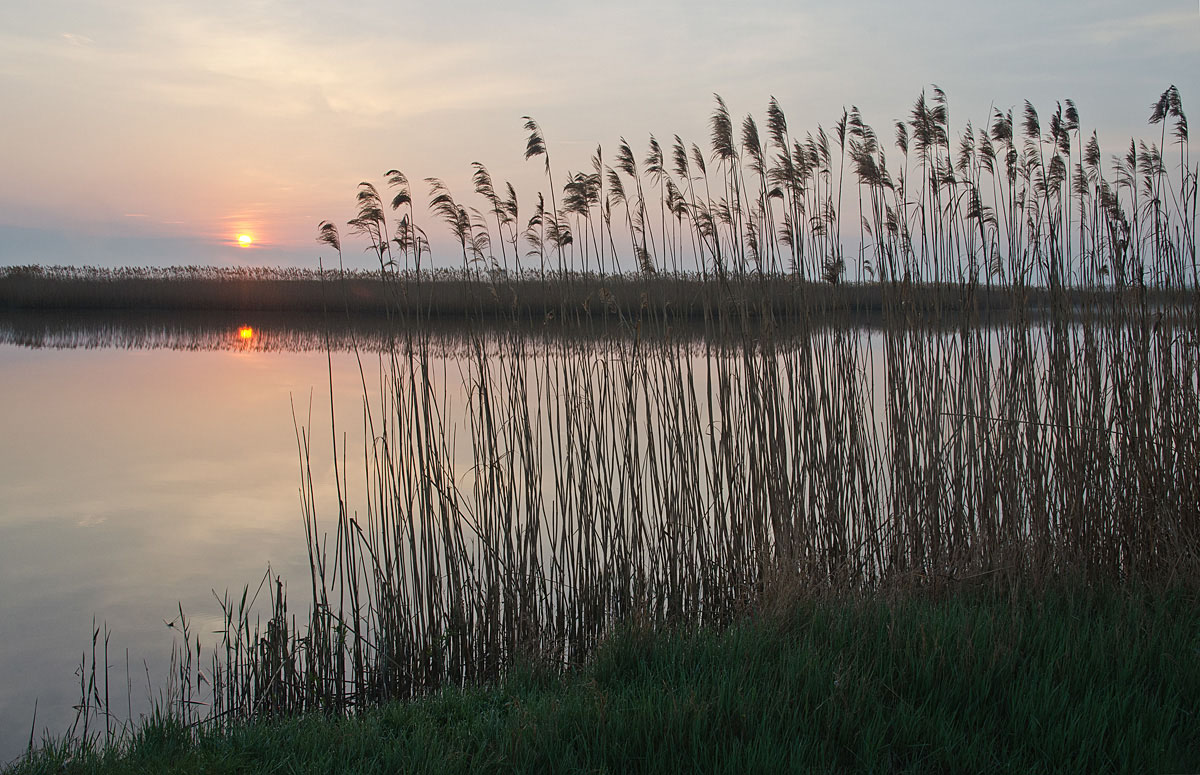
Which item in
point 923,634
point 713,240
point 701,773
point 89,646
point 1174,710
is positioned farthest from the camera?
point 89,646

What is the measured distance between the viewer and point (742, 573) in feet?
10.3

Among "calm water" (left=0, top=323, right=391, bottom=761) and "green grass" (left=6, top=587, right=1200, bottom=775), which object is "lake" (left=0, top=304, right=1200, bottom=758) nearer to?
"calm water" (left=0, top=323, right=391, bottom=761)

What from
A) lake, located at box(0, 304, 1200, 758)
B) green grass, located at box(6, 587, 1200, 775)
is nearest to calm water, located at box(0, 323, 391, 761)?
lake, located at box(0, 304, 1200, 758)

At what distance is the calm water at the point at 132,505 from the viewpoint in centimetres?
355

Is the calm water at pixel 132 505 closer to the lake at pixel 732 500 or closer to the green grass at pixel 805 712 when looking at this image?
the lake at pixel 732 500

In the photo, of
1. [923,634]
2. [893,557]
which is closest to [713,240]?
[893,557]

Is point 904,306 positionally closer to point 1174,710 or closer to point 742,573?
point 742,573

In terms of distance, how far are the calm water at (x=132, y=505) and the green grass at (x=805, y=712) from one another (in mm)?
1578

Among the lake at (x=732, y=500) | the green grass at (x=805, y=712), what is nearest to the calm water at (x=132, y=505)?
the lake at (x=732, y=500)

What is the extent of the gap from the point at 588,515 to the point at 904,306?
5.28 feet

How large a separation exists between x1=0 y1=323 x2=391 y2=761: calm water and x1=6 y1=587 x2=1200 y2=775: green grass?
1.58 m

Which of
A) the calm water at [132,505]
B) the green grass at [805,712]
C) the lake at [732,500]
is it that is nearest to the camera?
the green grass at [805,712]

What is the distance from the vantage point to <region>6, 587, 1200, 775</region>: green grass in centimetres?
177

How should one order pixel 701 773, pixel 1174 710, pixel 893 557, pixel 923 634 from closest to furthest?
pixel 701 773
pixel 1174 710
pixel 923 634
pixel 893 557
